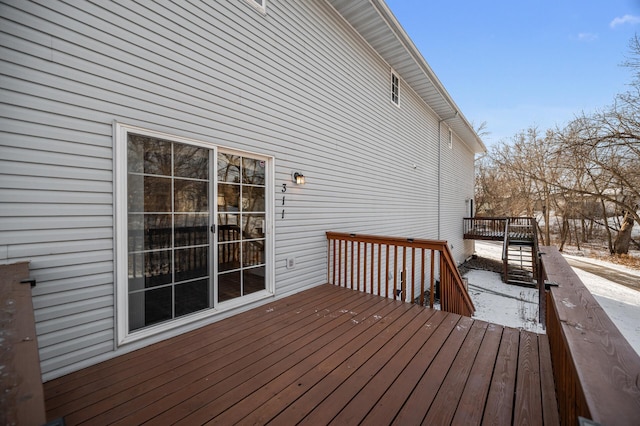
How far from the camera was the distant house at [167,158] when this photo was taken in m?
1.92

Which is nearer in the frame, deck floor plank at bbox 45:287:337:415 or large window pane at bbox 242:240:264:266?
deck floor plank at bbox 45:287:337:415

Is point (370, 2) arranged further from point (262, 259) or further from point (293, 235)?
point (262, 259)

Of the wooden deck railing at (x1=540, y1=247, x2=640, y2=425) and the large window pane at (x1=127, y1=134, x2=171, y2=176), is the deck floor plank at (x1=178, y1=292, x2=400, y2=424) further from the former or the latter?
the large window pane at (x1=127, y1=134, x2=171, y2=176)

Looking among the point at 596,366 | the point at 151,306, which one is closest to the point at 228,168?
the point at 151,306

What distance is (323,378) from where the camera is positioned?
1.99 m

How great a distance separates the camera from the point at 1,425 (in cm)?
70

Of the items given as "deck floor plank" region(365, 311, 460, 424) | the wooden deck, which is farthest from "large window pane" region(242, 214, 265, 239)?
"deck floor plank" region(365, 311, 460, 424)

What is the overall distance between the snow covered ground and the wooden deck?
146 inches

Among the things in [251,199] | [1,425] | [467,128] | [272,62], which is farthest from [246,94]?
[467,128]

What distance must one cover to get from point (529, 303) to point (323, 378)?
8308 mm

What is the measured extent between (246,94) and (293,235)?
1.94 meters

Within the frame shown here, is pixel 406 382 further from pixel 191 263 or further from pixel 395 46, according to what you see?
pixel 395 46

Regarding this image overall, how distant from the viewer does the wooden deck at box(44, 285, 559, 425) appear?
1643mm

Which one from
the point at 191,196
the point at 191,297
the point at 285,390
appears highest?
the point at 191,196
